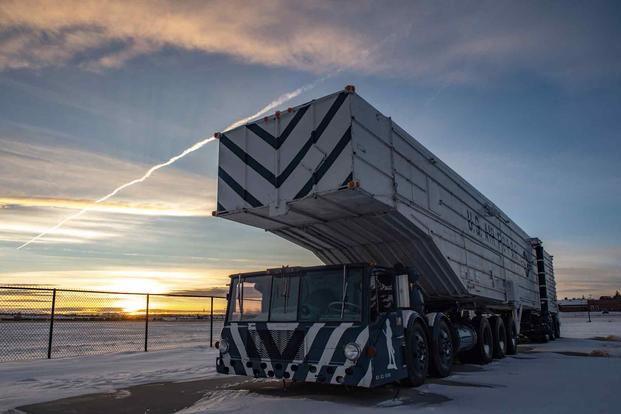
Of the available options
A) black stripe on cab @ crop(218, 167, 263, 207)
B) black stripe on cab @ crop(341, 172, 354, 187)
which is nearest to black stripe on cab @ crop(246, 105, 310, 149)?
black stripe on cab @ crop(218, 167, 263, 207)

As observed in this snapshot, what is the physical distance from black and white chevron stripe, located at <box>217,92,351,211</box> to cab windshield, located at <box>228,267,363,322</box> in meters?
1.23

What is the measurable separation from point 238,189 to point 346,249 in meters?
2.41

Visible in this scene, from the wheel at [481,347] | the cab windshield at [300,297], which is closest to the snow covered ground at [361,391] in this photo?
the wheel at [481,347]

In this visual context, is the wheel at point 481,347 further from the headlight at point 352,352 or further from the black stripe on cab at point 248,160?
the black stripe on cab at point 248,160

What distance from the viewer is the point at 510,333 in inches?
513

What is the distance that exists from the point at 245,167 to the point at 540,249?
14800mm

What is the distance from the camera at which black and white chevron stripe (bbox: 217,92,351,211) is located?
22.6 feet

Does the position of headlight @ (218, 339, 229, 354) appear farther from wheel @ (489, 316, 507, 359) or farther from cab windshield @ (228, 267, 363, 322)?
wheel @ (489, 316, 507, 359)

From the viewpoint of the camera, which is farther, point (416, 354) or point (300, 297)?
point (416, 354)

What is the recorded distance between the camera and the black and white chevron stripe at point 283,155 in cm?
688

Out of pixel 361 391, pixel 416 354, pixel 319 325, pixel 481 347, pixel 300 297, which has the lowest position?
pixel 361 391

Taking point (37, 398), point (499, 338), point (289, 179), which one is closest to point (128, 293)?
point (37, 398)

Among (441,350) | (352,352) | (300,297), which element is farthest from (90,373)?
(441,350)

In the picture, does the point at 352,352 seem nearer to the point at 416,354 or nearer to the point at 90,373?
the point at 416,354
